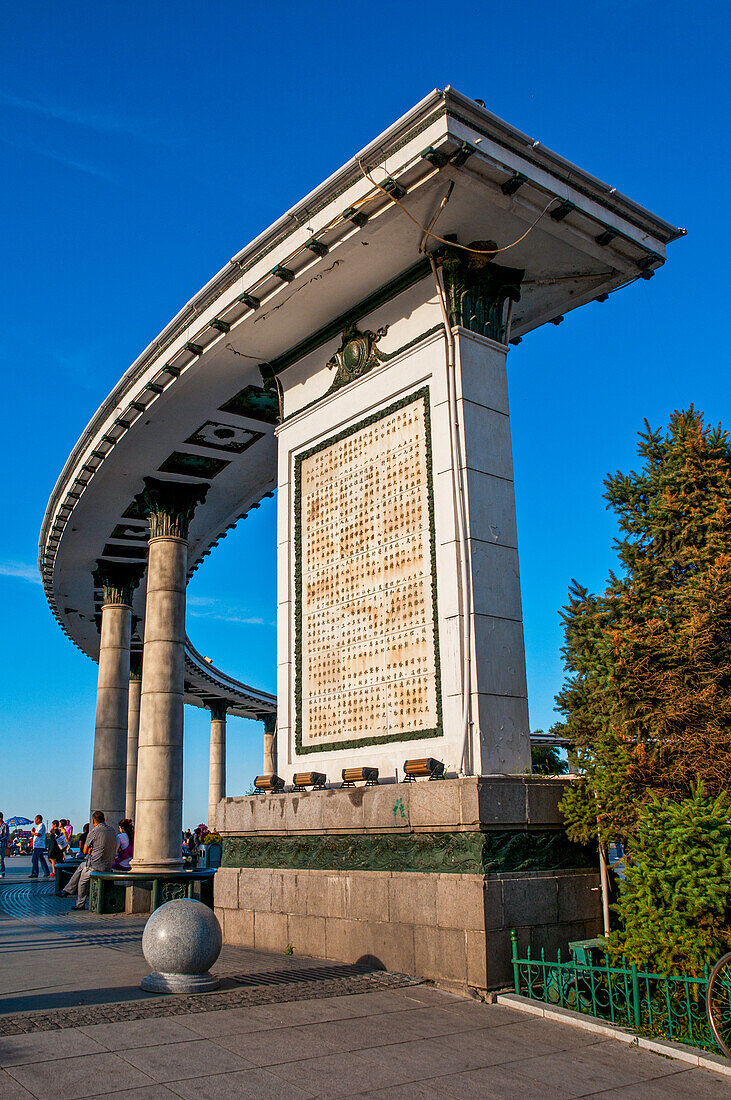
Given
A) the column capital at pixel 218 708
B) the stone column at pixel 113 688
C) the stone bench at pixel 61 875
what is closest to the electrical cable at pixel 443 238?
the stone column at pixel 113 688

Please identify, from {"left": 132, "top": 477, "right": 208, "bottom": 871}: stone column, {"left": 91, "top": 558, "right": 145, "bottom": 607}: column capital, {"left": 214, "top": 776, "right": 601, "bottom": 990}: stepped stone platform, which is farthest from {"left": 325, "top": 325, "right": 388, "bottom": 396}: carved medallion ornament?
{"left": 91, "top": 558, "right": 145, "bottom": 607}: column capital

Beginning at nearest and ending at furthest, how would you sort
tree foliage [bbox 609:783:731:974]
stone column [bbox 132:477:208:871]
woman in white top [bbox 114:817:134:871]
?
1. tree foliage [bbox 609:783:731:974]
2. woman in white top [bbox 114:817:134:871]
3. stone column [bbox 132:477:208:871]

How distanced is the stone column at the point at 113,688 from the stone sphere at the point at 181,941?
18.2 metres

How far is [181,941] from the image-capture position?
832 cm

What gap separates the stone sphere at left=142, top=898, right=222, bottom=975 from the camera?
834 centimetres

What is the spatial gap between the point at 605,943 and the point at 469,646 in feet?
11.1

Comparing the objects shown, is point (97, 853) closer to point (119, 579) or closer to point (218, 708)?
point (119, 579)

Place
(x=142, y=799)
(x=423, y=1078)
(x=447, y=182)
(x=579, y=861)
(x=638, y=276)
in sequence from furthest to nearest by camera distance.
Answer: (x=142, y=799) < (x=638, y=276) < (x=447, y=182) < (x=579, y=861) < (x=423, y=1078)

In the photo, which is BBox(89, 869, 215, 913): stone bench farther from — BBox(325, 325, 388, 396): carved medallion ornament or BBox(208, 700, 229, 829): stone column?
BBox(208, 700, 229, 829): stone column

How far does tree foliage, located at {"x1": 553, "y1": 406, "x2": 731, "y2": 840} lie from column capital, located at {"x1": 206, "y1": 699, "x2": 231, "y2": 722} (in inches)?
1741

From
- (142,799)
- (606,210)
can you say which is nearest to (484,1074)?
(606,210)

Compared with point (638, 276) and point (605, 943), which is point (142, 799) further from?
point (638, 276)

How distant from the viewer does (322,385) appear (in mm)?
13977

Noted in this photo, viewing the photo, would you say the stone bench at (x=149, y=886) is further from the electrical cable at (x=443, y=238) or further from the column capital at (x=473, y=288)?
the electrical cable at (x=443, y=238)
